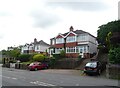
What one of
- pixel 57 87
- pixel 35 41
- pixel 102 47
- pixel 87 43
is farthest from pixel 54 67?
pixel 35 41

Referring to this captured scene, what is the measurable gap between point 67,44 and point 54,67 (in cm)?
1724

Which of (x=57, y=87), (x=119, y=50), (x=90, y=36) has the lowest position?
(x=57, y=87)

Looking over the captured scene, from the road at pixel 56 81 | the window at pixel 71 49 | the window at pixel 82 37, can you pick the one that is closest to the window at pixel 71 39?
the window at pixel 82 37

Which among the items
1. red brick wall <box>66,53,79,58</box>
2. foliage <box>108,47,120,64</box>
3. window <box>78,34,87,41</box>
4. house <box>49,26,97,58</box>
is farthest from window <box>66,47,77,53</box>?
foliage <box>108,47,120,64</box>

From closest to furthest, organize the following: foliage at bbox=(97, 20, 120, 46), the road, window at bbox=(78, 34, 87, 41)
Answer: the road, foliage at bbox=(97, 20, 120, 46), window at bbox=(78, 34, 87, 41)

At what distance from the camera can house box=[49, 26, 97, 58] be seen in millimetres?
61219

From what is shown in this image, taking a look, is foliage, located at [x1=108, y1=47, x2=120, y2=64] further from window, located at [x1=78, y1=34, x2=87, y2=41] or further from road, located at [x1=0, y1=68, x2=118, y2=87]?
window, located at [x1=78, y1=34, x2=87, y2=41]

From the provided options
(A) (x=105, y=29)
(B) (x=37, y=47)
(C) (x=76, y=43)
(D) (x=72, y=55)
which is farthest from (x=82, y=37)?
(B) (x=37, y=47)

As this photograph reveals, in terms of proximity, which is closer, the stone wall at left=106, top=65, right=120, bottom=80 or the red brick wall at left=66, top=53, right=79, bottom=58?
the stone wall at left=106, top=65, right=120, bottom=80

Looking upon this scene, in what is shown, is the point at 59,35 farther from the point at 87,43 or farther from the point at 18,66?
the point at 18,66

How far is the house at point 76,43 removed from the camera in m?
61.2

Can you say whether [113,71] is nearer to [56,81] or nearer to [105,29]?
[56,81]

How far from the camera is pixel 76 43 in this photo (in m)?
63.9

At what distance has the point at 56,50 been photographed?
69750 millimetres
